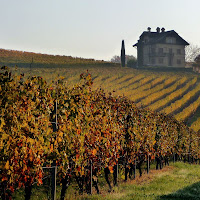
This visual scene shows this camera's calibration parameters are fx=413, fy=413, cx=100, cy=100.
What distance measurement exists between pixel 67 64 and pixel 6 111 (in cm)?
6086

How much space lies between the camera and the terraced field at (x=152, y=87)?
47.4 m

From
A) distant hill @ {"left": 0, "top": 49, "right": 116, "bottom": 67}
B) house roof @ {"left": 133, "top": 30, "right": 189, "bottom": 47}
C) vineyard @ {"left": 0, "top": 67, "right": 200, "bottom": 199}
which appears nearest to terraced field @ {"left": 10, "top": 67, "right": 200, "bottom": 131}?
distant hill @ {"left": 0, "top": 49, "right": 116, "bottom": 67}

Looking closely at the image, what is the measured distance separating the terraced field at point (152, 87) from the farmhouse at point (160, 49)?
2036 cm

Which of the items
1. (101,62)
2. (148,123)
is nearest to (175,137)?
(148,123)

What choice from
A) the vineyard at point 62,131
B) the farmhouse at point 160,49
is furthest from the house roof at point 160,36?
the vineyard at point 62,131

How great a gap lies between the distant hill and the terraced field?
4641 millimetres

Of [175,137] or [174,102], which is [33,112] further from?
[174,102]

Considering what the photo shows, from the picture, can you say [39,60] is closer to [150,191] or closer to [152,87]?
[152,87]

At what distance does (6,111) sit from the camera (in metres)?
8.30

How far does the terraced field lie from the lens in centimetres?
4744

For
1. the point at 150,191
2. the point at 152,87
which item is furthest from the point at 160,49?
the point at 150,191

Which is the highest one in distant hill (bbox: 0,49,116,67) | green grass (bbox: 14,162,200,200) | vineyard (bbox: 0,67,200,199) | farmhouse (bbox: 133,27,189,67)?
farmhouse (bbox: 133,27,189,67)

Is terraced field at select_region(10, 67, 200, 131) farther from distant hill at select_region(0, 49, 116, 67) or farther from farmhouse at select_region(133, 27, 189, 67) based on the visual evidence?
farmhouse at select_region(133, 27, 189, 67)

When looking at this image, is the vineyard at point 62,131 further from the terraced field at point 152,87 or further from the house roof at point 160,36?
the house roof at point 160,36
